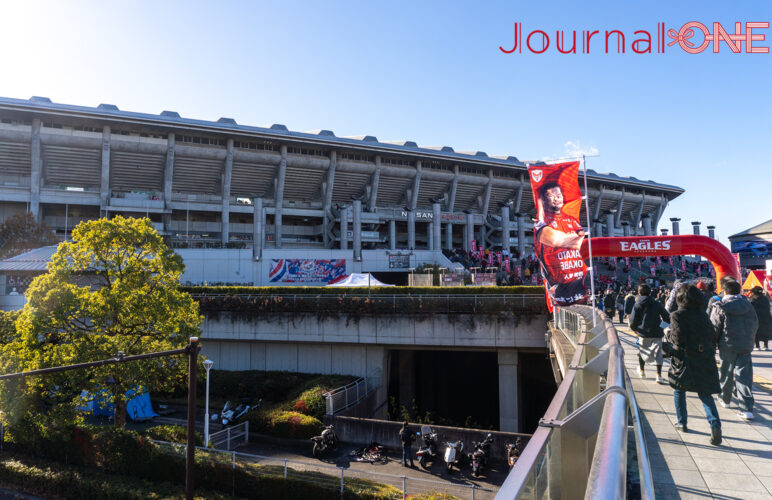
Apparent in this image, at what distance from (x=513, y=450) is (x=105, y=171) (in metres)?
48.4

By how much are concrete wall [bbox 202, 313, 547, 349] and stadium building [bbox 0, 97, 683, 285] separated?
12386 mm

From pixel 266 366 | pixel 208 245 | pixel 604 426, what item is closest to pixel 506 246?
pixel 208 245

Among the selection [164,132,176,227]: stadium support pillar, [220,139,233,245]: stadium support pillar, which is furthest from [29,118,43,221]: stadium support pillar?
[220,139,233,245]: stadium support pillar

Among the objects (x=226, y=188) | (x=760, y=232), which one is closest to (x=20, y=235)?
(x=226, y=188)

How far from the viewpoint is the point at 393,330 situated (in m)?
25.1

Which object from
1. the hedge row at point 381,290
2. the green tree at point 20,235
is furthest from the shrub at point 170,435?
the green tree at point 20,235

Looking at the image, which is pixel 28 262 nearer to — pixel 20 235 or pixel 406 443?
pixel 20 235

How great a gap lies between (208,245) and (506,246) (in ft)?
129

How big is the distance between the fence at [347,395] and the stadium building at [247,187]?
16901 mm

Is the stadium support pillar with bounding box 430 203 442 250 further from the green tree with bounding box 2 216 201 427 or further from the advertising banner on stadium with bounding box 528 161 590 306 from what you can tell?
the advertising banner on stadium with bounding box 528 161 590 306

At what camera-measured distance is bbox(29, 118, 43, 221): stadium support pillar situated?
145 ft

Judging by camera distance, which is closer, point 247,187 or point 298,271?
point 298,271

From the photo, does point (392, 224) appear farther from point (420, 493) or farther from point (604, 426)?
point (604, 426)

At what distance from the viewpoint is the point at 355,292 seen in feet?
90.4
